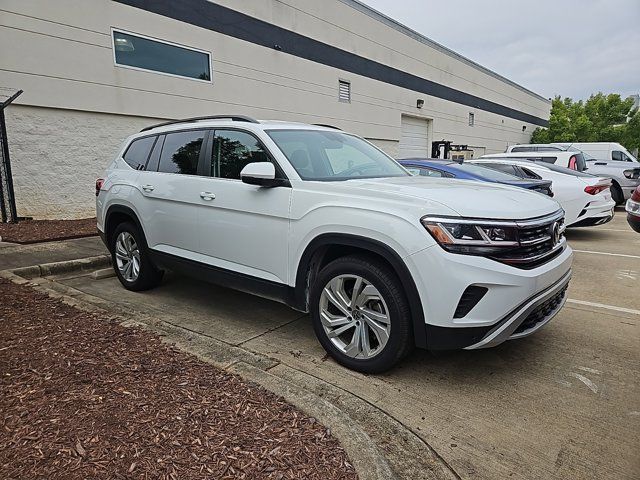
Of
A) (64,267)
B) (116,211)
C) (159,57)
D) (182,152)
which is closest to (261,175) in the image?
(182,152)

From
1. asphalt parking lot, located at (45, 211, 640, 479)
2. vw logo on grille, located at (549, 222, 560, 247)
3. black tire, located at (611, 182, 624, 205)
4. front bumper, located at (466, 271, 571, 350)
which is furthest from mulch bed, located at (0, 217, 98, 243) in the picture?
black tire, located at (611, 182, 624, 205)

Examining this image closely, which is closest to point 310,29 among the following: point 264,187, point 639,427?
point 264,187

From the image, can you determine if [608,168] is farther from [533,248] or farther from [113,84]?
[113,84]

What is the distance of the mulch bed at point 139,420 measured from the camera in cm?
192

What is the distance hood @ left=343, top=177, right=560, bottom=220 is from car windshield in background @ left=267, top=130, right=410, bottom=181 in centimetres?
36

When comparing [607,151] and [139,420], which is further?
[607,151]

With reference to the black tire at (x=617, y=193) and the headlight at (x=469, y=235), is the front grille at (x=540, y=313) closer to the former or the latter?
the headlight at (x=469, y=235)

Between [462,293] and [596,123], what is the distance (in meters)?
41.3

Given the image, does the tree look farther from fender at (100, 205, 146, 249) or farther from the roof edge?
fender at (100, 205, 146, 249)

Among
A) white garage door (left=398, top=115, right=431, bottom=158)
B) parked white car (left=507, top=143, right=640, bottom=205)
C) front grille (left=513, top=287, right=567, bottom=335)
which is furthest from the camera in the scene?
white garage door (left=398, top=115, right=431, bottom=158)

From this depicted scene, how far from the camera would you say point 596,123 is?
3597cm

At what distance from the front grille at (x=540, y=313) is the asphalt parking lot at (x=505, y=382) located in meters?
0.43

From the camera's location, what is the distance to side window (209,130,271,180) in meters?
3.70

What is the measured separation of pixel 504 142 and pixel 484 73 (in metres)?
5.86
